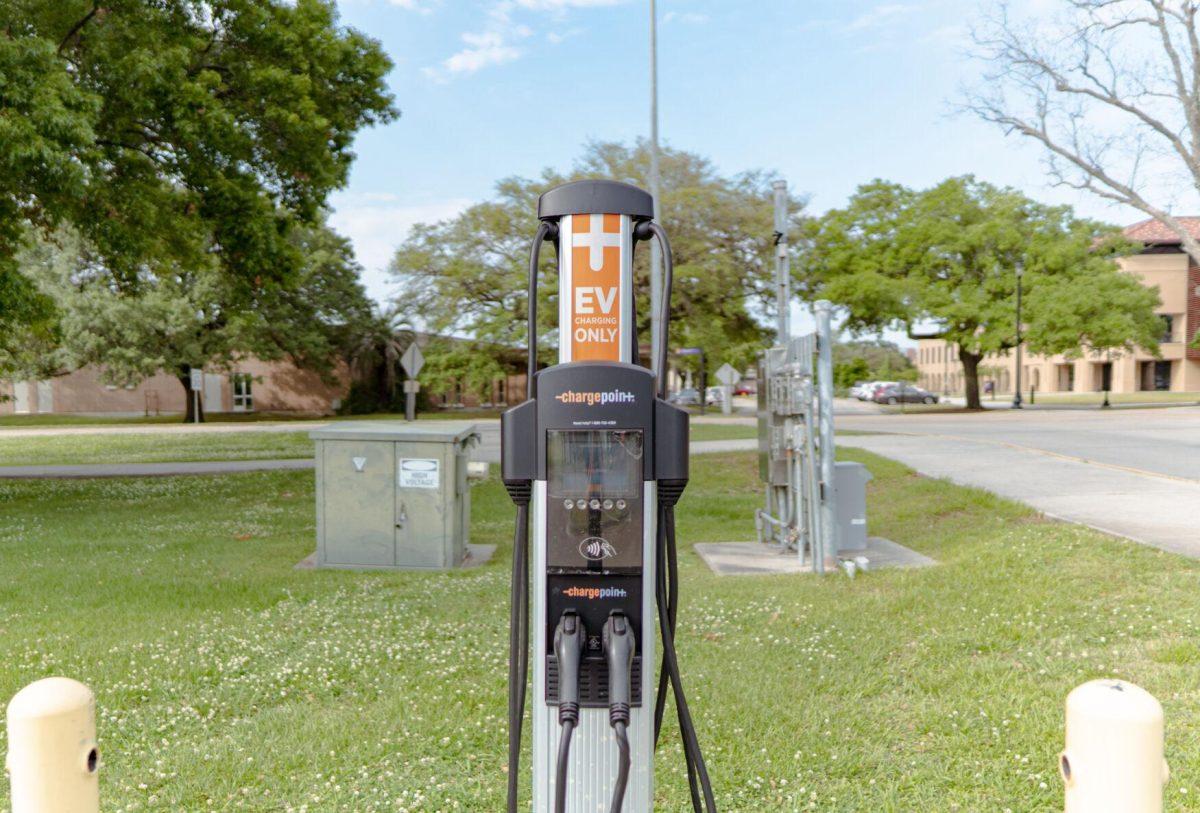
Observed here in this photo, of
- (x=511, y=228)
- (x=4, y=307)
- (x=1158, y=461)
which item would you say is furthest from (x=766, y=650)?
(x=511, y=228)

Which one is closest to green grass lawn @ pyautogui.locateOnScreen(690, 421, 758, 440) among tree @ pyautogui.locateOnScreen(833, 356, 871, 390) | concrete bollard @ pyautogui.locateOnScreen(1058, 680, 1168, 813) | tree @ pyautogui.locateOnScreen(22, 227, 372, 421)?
tree @ pyautogui.locateOnScreen(22, 227, 372, 421)

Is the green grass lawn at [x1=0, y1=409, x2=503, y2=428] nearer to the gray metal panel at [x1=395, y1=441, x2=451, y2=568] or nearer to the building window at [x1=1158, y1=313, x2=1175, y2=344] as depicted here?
the gray metal panel at [x1=395, y1=441, x2=451, y2=568]

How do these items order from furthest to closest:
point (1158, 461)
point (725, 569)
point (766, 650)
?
point (1158, 461) → point (725, 569) → point (766, 650)

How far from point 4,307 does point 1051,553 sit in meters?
11.2

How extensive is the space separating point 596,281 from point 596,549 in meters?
0.66

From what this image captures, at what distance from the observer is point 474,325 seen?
111ft

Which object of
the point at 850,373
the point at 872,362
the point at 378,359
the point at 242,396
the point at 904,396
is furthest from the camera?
the point at 872,362

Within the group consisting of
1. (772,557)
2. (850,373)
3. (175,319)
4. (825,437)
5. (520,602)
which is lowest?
(772,557)

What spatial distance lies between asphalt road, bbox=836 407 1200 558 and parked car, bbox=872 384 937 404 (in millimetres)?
30867

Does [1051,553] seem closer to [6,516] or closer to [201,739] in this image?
[201,739]

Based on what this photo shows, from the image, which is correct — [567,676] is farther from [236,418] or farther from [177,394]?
[177,394]

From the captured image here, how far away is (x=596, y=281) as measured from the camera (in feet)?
7.07

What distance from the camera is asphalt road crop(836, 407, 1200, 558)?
879 centimetres

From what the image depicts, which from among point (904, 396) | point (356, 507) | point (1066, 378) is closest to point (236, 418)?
point (356, 507)
